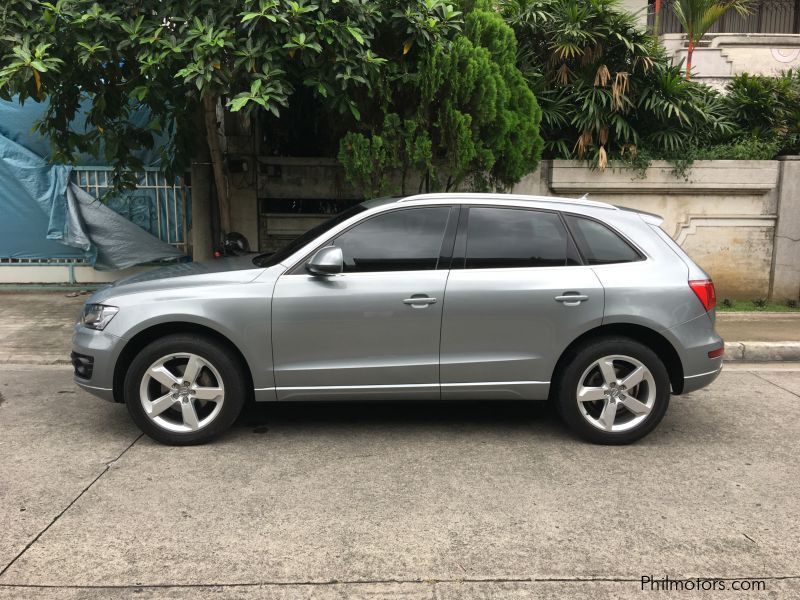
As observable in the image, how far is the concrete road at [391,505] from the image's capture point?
321cm

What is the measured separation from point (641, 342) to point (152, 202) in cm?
746

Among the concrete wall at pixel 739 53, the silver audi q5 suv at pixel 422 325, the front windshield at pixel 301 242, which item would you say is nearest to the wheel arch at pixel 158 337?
the silver audi q5 suv at pixel 422 325

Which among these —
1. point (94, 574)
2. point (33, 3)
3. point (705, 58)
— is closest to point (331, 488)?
point (94, 574)

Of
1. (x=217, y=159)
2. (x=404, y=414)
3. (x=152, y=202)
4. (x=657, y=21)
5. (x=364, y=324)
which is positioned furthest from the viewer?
(x=657, y=21)

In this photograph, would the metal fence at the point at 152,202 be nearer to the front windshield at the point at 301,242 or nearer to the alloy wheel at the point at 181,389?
the front windshield at the point at 301,242

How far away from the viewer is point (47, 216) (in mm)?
9789

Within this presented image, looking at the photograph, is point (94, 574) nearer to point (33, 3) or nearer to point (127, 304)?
point (127, 304)

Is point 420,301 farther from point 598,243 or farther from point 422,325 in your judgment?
point 598,243

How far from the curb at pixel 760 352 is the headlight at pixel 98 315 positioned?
617 cm

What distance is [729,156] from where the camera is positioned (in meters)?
9.47

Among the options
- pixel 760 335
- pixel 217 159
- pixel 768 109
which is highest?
pixel 768 109

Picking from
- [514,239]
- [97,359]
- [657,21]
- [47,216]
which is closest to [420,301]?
[514,239]

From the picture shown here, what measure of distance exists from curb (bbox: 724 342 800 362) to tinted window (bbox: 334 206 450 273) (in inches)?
170

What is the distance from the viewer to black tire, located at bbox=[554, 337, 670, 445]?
4.74 meters
